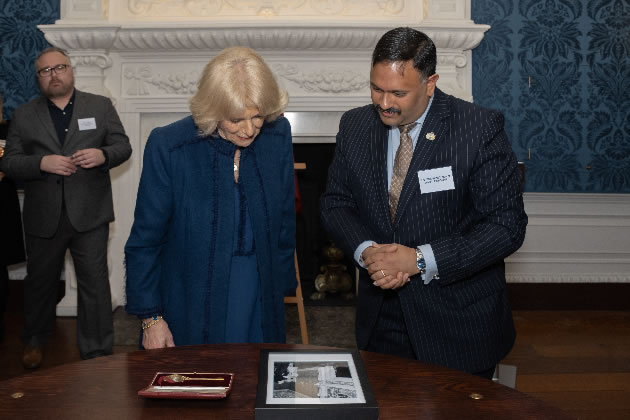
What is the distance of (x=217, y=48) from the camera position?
4293 mm

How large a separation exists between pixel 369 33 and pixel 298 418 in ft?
11.5

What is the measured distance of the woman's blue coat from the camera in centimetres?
167

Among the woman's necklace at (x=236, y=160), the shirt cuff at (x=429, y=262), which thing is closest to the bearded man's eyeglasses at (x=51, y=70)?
the woman's necklace at (x=236, y=160)

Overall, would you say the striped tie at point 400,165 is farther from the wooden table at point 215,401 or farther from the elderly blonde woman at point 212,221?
the wooden table at point 215,401

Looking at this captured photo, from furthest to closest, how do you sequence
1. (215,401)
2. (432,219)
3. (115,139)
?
(115,139) < (432,219) < (215,401)

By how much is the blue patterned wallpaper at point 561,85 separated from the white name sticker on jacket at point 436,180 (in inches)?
116

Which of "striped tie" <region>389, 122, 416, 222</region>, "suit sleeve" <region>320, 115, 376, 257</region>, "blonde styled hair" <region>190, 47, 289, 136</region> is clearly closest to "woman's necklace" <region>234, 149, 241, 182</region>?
"blonde styled hair" <region>190, 47, 289, 136</region>

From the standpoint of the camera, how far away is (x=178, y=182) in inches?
66.4

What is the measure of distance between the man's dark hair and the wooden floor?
1.84m

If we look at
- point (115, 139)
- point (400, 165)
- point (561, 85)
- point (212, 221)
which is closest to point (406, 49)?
point (400, 165)

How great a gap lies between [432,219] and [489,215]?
0.15 meters

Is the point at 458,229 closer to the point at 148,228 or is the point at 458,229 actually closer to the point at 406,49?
the point at 406,49

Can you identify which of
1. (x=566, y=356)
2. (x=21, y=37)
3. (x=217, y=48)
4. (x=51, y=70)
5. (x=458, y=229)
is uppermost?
(x=21, y=37)

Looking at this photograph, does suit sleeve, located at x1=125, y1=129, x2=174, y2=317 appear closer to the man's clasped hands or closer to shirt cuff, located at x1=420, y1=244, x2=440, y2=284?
the man's clasped hands
